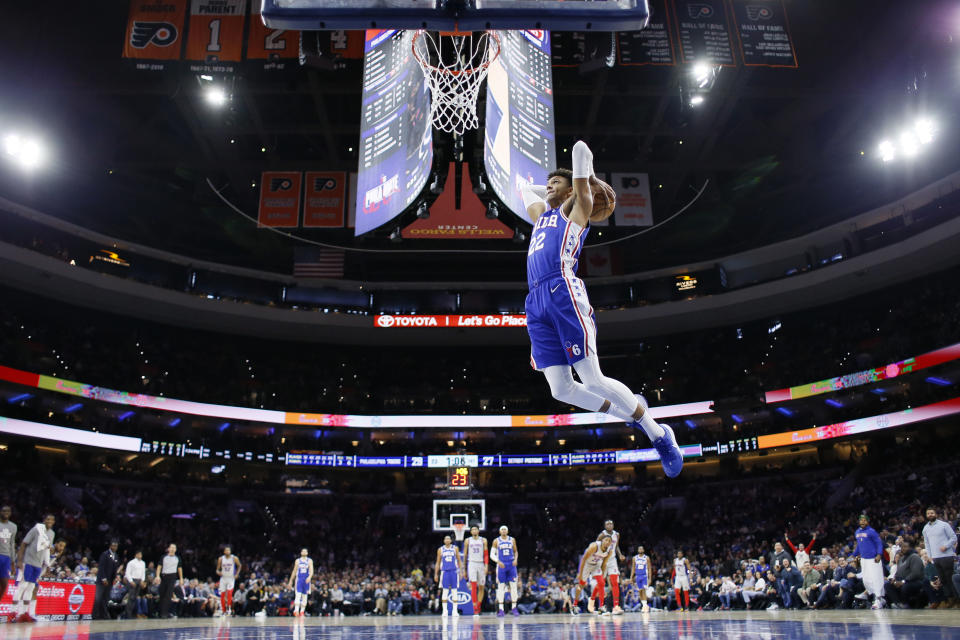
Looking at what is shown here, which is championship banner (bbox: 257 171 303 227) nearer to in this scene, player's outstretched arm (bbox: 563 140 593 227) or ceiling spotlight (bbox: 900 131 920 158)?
player's outstretched arm (bbox: 563 140 593 227)

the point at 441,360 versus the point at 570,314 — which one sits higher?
the point at 441,360

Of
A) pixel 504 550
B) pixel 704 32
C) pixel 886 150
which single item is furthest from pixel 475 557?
pixel 886 150

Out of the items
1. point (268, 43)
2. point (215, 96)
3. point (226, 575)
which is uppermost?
point (215, 96)

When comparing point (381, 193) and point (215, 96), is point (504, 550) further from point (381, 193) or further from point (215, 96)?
point (215, 96)

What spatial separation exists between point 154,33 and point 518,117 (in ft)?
24.1

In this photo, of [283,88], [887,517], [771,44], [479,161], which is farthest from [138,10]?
[887,517]

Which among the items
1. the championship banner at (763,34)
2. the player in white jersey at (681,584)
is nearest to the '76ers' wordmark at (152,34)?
the championship banner at (763,34)

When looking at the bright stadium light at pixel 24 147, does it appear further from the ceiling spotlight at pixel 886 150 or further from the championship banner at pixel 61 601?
the ceiling spotlight at pixel 886 150

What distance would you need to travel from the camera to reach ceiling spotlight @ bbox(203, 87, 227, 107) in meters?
18.2

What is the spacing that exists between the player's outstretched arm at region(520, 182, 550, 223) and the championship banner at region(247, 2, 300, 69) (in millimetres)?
9365

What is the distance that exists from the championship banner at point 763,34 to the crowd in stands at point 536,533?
374 inches

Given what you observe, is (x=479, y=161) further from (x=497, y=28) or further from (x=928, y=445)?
(x=928, y=445)

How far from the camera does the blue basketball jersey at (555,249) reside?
525 centimetres

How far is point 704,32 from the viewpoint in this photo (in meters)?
13.5
